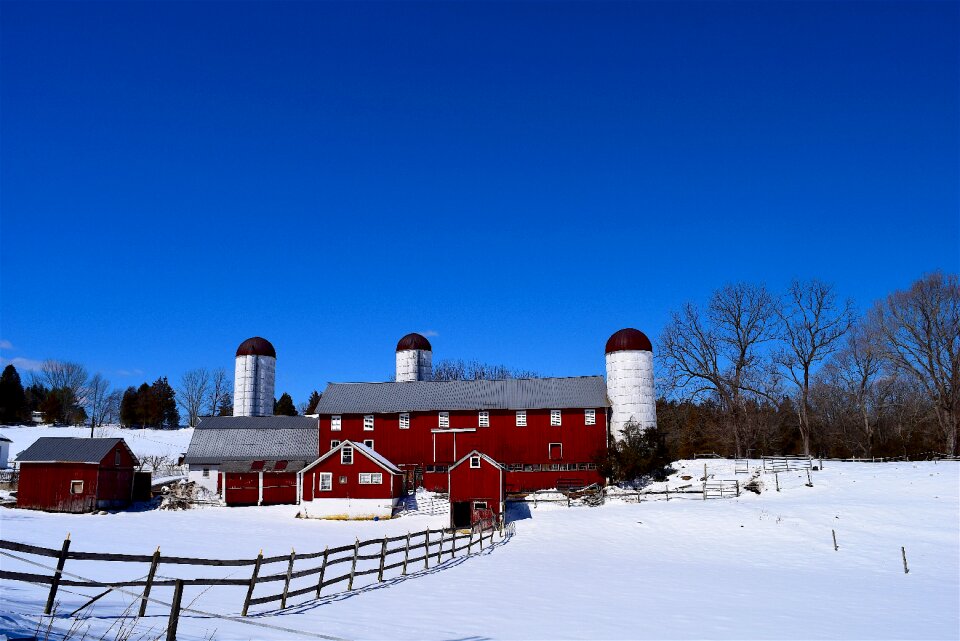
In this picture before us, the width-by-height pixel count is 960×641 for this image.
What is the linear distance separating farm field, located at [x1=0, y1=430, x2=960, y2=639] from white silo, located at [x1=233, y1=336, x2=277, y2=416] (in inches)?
738

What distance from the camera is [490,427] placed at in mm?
53875

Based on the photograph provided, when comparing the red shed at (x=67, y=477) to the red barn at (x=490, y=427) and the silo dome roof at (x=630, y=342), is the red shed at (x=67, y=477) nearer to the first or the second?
the red barn at (x=490, y=427)

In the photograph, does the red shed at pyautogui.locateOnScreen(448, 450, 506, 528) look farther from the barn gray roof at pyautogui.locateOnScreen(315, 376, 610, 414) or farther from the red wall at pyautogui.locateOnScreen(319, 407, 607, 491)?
the barn gray roof at pyautogui.locateOnScreen(315, 376, 610, 414)

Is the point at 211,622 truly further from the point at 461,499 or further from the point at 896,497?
the point at 896,497

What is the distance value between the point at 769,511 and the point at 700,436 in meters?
36.1

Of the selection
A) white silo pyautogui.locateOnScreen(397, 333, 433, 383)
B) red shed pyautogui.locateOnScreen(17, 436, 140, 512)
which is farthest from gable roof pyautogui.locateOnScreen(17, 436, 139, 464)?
white silo pyautogui.locateOnScreen(397, 333, 433, 383)

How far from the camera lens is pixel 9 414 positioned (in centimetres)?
9612

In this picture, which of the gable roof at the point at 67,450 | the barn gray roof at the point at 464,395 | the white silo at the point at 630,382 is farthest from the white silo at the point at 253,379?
the white silo at the point at 630,382

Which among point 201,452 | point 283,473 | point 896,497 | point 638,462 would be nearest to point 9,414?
point 201,452

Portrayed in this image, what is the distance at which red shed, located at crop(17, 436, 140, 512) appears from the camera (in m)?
45.3

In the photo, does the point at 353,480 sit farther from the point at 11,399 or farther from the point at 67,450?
the point at 11,399

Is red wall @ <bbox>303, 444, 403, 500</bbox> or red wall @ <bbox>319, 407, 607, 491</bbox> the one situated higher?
red wall @ <bbox>319, 407, 607, 491</bbox>

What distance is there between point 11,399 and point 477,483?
8345 centimetres

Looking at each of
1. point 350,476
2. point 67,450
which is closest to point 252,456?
point 350,476
